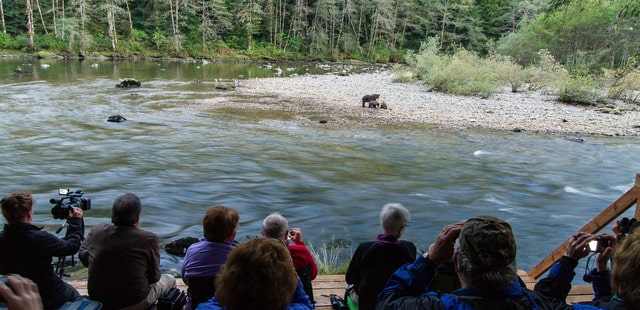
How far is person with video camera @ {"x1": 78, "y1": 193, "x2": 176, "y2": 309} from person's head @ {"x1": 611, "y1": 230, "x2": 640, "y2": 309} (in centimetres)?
297

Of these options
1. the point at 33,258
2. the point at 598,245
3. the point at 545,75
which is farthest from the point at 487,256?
the point at 545,75

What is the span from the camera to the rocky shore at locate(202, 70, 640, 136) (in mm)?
17516

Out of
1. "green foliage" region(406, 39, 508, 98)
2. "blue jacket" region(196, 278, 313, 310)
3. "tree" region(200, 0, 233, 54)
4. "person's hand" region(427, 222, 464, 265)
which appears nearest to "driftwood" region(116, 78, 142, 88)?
Result: "green foliage" region(406, 39, 508, 98)

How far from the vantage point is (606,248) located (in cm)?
262

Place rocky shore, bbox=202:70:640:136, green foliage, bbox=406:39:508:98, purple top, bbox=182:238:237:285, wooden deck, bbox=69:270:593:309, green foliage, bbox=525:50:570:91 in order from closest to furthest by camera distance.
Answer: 1. purple top, bbox=182:238:237:285
2. wooden deck, bbox=69:270:593:309
3. rocky shore, bbox=202:70:640:136
4. green foliage, bbox=406:39:508:98
5. green foliage, bbox=525:50:570:91

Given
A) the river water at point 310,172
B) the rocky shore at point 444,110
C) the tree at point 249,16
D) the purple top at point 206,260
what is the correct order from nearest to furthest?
1. the purple top at point 206,260
2. the river water at point 310,172
3. the rocky shore at point 444,110
4. the tree at point 249,16

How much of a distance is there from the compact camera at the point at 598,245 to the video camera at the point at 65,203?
147 inches

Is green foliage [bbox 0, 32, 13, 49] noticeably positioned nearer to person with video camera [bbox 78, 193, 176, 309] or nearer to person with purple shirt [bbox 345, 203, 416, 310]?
person with video camera [bbox 78, 193, 176, 309]

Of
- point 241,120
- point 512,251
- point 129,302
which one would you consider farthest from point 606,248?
point 241,120

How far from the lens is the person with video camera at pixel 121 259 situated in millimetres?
3396

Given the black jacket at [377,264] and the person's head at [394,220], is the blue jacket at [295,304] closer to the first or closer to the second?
the black jacket at [377,264]

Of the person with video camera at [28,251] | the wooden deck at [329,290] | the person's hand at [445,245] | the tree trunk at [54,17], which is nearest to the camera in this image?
the person's hand at [445,245]

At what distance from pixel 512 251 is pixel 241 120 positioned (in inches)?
631

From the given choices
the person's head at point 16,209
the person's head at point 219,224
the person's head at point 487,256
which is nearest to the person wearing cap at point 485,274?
the person's head at point 487,256
